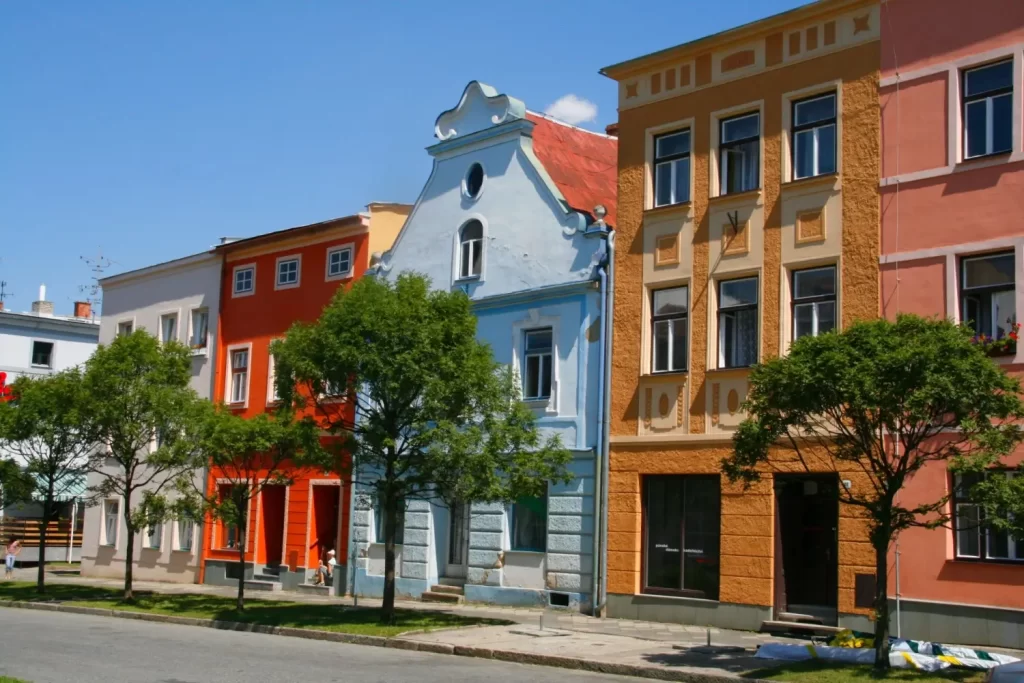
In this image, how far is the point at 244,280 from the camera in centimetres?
3522

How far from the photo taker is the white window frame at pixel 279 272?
33.2m

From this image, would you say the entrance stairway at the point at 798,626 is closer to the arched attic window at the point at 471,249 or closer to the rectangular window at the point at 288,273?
the arched attic window at the point at 471,249

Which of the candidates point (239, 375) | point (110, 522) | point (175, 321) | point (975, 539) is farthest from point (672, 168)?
point (110, 522)

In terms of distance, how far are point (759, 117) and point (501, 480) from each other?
8.22 m

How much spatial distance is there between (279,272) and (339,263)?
2.72 metres

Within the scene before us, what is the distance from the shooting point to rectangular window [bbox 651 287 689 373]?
76.1ft

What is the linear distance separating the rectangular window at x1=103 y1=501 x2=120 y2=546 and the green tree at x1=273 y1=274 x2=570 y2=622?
18.8 m

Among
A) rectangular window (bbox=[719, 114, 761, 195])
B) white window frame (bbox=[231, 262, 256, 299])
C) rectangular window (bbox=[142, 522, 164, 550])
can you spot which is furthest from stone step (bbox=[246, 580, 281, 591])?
rectangular window (bbox=[719, 114, 761, 195])

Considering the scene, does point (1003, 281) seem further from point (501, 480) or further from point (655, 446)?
point (501, 480)

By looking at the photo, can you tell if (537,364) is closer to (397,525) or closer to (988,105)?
(397,525)

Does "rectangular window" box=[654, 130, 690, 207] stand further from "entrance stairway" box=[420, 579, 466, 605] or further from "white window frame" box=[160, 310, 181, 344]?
"white window frame" box=[160, 310, 181, 344]

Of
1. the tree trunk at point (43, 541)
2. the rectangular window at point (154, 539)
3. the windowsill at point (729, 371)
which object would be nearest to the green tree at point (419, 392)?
the windowsill at point (729, 371)

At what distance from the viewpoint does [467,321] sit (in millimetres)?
21906

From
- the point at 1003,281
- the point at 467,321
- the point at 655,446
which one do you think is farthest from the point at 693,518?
the point at 1003,281
